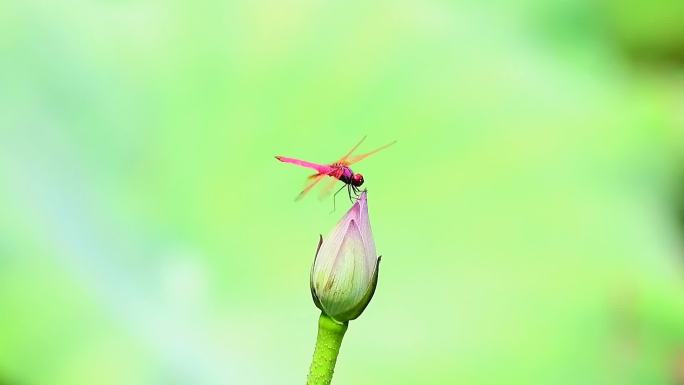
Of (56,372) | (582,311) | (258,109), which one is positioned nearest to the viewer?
(56,372)

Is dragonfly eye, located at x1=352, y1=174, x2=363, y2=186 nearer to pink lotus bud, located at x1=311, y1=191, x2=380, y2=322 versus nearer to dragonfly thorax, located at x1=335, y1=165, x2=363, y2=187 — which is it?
dragonfly thorax, located at x1=335, y1=165, x2=363, y2=187

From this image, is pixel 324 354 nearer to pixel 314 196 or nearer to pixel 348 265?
pixel 348 265

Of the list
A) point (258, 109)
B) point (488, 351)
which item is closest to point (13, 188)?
point (258, 109)

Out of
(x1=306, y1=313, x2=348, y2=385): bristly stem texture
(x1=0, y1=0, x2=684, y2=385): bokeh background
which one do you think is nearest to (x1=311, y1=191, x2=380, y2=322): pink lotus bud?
(x1=306, y1=313, x2=348, y2=385): bristly stem texture

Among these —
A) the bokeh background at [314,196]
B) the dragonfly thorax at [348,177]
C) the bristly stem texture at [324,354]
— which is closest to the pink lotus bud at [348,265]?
the bristly stem texture at [324,354]

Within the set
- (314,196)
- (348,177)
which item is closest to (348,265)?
(348,177)

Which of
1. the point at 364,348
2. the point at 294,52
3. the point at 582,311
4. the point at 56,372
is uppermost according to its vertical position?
the point at 294,52

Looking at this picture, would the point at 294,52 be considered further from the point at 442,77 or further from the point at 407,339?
the point at 407,339
